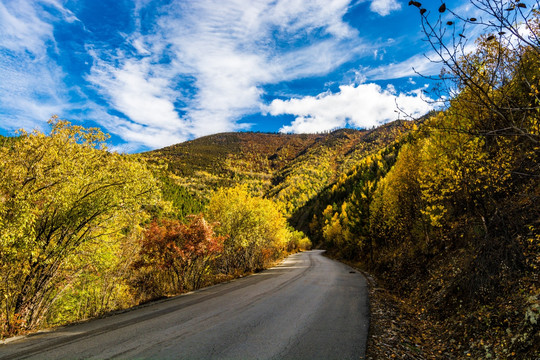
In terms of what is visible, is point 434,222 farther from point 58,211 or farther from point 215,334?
point 58,211

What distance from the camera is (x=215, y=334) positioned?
7.66m

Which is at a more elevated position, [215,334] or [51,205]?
[51,205]

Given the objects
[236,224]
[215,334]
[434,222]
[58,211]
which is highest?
[58,211]

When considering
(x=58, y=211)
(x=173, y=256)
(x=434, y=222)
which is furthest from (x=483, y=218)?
(x=58, y=211)

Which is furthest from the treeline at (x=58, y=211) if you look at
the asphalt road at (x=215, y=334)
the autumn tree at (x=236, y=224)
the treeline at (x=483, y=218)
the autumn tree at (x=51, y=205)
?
the autumn tree at (x=236, y=224)

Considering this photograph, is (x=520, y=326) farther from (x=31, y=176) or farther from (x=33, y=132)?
(x=33, y=132)

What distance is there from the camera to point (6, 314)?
26.4 feet

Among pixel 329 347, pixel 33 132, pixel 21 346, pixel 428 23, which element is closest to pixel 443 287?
pixel 329 347

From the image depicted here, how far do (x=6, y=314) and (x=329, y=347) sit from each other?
978 centimetres

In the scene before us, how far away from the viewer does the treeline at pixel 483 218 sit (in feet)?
12.9

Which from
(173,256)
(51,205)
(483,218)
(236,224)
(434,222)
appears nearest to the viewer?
(51,205)

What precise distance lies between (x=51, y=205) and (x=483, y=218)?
15685 mm

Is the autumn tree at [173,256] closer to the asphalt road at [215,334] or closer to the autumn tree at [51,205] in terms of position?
the asphalt road at [215,334]

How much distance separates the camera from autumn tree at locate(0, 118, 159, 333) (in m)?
7.60
